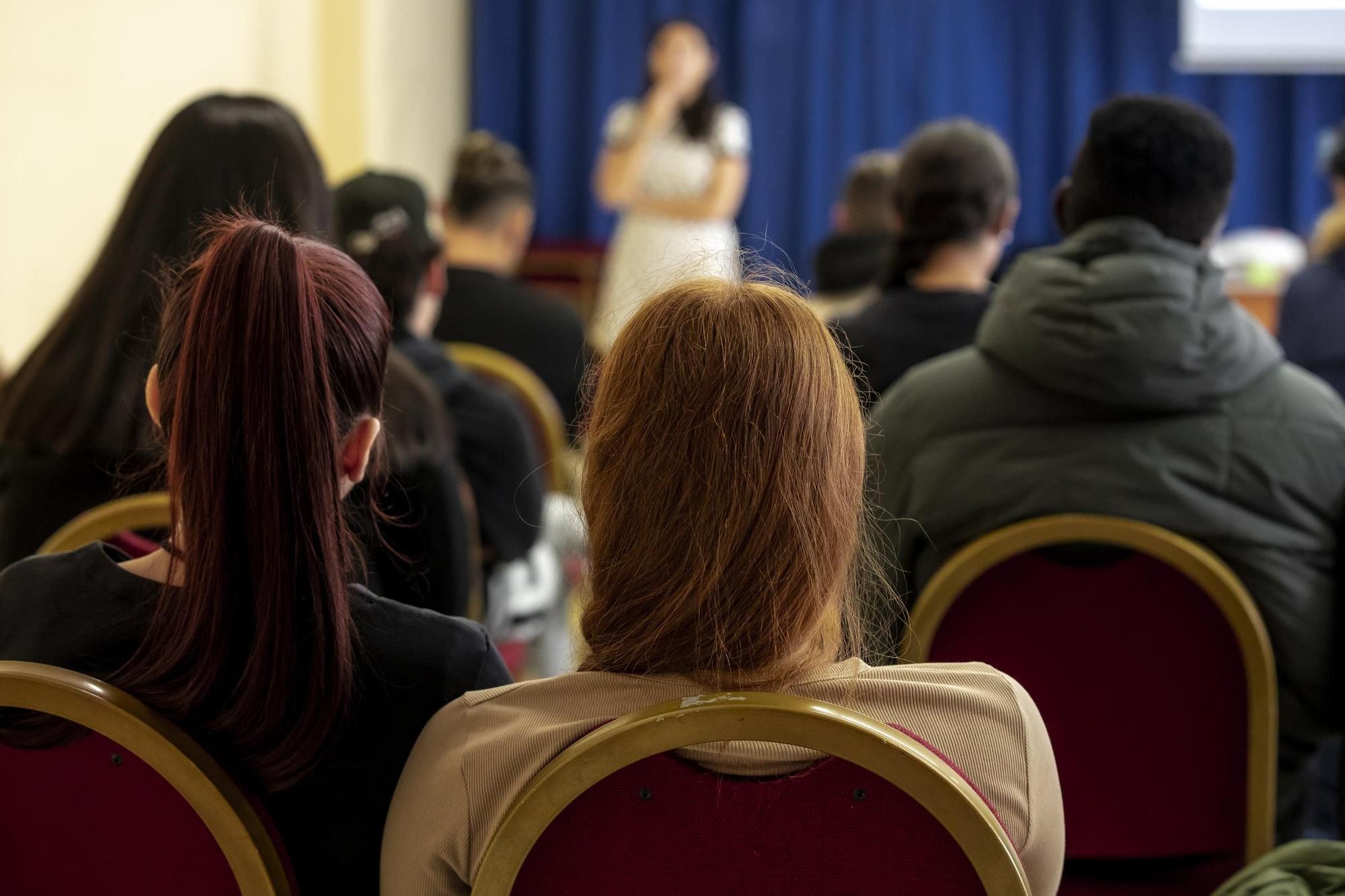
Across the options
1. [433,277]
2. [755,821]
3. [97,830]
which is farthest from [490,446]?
[755,821]

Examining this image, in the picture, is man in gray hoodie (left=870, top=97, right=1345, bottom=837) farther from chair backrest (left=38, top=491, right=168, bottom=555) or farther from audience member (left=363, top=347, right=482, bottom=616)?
chair backrest (left=38, top=491, right=168, bottom=555)

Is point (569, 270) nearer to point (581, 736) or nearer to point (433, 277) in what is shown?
point (433, 277)

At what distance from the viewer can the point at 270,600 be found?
0.88 meters

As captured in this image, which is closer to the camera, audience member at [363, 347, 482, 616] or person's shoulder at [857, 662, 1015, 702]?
person's shoulder at [857, 662, 1015, 702]

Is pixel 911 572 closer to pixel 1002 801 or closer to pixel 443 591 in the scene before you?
pixel 443 591

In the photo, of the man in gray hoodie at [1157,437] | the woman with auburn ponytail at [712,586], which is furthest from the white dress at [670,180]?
the woman with auburn ponytail at [712,586]

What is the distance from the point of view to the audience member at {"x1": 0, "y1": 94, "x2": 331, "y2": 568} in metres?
1.50

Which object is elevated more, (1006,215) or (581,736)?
(1006,215)

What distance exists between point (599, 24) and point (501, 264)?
3.24 metres

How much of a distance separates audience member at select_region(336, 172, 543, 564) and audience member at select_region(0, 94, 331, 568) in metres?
0.41

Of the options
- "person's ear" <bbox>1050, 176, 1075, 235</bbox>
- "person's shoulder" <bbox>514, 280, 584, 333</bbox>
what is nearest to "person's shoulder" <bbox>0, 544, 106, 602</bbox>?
"person's ear" <bbox>1050, 176, 1075, 235</bbox>

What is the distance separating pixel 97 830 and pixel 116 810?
20 mm

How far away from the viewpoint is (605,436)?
0.84 metres

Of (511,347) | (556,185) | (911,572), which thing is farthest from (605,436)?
(556,185)
